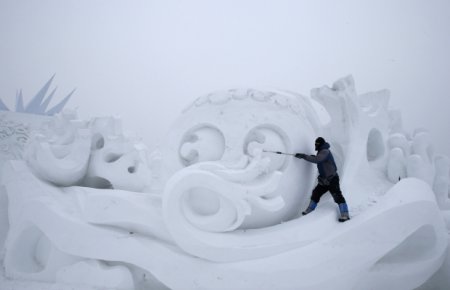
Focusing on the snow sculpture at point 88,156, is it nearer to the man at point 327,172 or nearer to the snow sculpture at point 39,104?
the man at point 327,172

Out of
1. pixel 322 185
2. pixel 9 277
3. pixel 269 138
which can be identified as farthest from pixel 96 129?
pixel 322 185

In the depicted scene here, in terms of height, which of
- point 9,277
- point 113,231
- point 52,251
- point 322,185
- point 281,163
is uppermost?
point 281,163

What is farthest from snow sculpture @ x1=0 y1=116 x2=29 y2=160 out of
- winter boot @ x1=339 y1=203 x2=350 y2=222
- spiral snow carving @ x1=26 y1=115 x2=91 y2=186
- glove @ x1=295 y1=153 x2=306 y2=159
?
winter boot @ x1=339 y1=203 x2=350 y2=222

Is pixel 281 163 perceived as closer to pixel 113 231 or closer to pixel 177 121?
pixel 177 121

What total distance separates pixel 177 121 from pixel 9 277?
1.86 meters

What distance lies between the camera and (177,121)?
252 cm

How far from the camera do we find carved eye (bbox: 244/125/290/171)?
7.53ft

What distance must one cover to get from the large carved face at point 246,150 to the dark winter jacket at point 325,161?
0.15 m

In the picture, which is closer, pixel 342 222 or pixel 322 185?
pixel 342 222

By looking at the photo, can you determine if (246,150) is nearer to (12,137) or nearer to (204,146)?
(204,146)

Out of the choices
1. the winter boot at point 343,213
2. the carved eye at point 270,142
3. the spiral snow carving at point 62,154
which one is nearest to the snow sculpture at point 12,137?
the spiral snow carving at point 62,154

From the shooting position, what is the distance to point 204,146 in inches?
93.0

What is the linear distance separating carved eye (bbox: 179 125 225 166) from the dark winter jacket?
0.68 meters

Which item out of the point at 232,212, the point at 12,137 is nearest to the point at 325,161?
the point at 232,212
